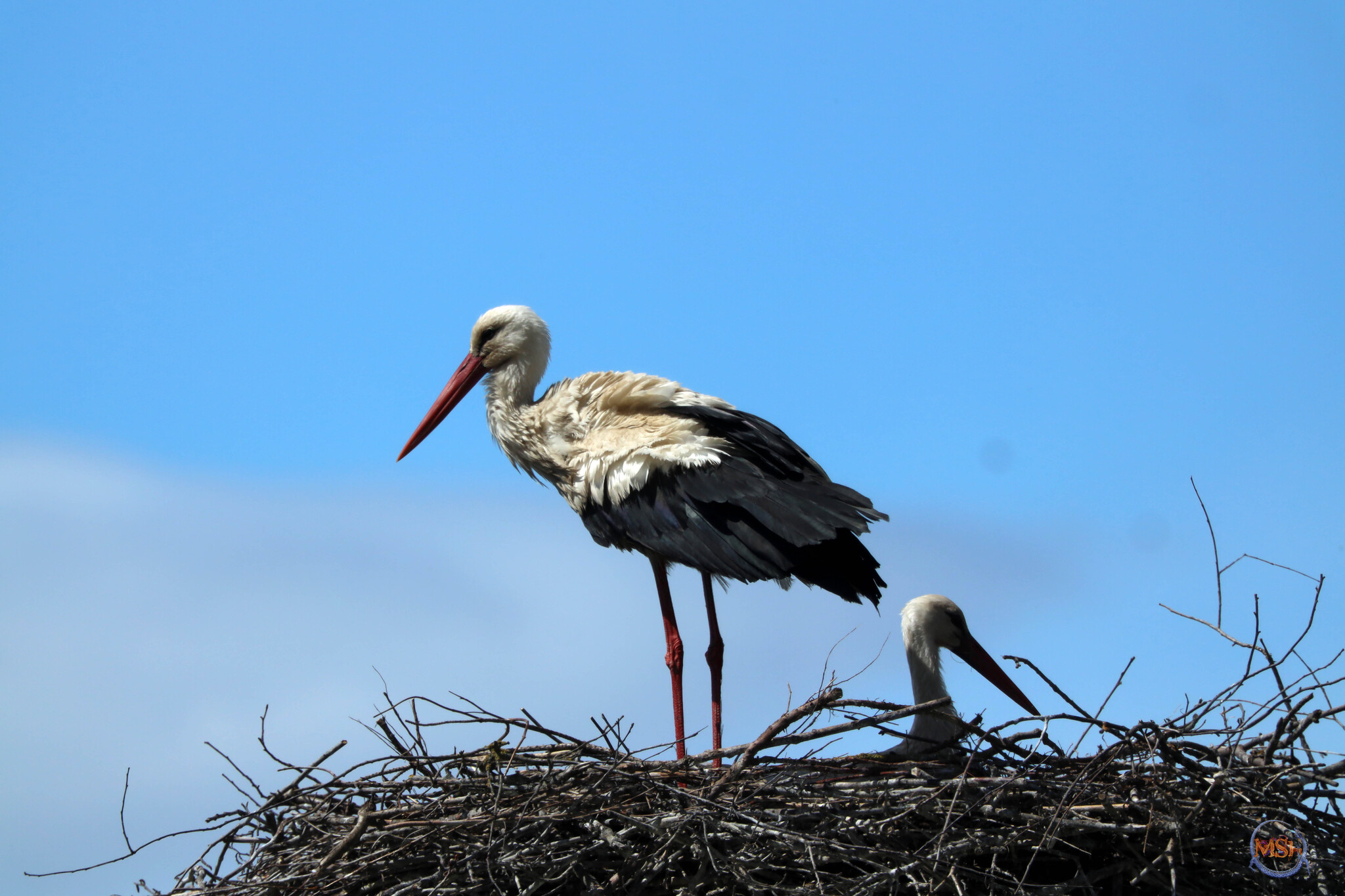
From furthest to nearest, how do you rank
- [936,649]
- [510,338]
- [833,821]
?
[510,338] < [936,649] < [833,821]

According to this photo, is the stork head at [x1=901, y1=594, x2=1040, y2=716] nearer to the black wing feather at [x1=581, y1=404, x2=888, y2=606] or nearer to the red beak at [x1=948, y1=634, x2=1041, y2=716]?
the red beak at [x1=948, y1=634, x2=1041, y2=716]

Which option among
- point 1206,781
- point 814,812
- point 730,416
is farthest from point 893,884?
point 730,416

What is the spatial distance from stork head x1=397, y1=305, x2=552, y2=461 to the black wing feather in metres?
0.91

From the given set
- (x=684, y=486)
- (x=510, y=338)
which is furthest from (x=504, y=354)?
(x=684, y=486)

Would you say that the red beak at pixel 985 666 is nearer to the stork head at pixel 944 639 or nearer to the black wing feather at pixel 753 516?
the stork head at pixel 944 639

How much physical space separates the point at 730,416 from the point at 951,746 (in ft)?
5.21

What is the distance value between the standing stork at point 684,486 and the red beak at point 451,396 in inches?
10.7

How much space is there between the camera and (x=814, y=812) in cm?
355

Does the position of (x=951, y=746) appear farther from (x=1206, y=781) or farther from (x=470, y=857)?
(x=470, y=857)

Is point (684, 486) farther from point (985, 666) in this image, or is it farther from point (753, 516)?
point (985, 666)

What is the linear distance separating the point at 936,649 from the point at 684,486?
3.75 ft

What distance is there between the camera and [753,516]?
15.3 feet

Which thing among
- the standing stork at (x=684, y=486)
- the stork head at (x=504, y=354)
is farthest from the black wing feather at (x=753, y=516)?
the stork head at (x=504, y=354)

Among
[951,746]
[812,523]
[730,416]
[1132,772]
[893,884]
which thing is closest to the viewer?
[893,884]
